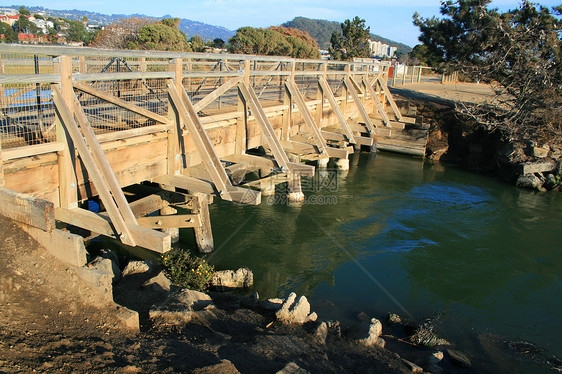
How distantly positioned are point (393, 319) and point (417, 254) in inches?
139

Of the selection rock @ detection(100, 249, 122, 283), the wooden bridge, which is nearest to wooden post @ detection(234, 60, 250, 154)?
the wooden bridge

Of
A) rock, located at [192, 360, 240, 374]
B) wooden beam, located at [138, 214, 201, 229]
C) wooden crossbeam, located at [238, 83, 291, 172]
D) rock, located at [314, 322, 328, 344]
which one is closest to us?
rock, located at [192, 360, 240, 374]

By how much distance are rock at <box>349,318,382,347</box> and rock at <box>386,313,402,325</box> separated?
28.3 inches

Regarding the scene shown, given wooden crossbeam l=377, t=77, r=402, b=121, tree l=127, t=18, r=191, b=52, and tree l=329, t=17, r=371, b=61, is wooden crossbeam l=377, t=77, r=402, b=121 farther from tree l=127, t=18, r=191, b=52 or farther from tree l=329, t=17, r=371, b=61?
tree l=329, t=17, r=371, b=61

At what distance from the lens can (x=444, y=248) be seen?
11.7m

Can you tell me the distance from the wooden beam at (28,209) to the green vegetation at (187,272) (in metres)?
2.81

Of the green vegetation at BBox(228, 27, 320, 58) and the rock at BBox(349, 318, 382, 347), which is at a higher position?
the green vegetation at BBox(228, 27, 320, 58)

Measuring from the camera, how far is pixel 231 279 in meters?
8.89

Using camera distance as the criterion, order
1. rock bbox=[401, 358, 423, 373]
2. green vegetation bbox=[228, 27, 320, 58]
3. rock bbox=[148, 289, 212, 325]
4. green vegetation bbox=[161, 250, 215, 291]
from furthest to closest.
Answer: green vegetation bbox=[228, 27, 320, 58], green vegetation bbox=[161, 250, 215, 291], rock bbox=[401, 358, 423, 373], rock bbox=[148, 289, 212, 325]

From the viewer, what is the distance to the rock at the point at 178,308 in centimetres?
618

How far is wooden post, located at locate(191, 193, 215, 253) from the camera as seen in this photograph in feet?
32.3

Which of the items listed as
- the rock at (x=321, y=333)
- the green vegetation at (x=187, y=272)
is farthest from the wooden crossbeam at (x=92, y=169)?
the rock at (x=321, y=333)

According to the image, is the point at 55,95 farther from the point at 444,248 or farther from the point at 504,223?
the point at 504,223

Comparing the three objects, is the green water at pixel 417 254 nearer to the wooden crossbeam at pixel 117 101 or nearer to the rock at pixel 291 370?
the rock at pixel 291 370
